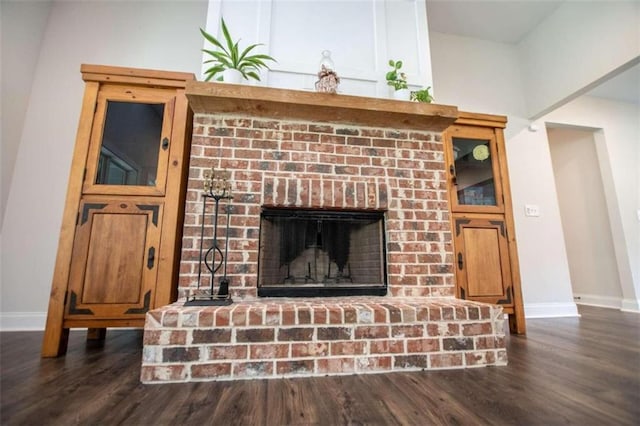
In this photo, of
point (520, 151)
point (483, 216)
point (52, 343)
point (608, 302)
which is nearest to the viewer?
point (52, 343)

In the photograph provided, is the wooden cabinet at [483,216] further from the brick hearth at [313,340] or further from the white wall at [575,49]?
the white wall at [575,49]

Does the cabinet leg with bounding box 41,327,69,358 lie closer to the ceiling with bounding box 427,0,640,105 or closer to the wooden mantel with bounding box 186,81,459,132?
the wooden mantel with bounding box 186,81,459,132

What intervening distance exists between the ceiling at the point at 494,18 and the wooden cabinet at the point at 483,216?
4.63 ft

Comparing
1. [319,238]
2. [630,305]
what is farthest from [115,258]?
[630,305]

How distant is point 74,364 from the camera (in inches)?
48.9

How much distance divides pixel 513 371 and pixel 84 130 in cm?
249

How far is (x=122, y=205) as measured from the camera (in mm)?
1487

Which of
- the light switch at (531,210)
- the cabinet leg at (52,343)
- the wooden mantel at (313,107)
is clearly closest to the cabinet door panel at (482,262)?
the wooden mantel at (313,107)

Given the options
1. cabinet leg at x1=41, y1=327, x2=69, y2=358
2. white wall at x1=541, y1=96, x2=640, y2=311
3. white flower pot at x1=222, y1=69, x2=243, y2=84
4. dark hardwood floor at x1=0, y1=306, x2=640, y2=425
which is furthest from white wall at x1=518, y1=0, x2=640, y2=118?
cabinet leg at x1=41, y1=327, x2=69, y2=358

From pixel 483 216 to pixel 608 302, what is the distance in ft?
9.29

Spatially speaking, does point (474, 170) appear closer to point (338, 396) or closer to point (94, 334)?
point (338, 396)

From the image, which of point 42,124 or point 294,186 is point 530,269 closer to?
point 294,186

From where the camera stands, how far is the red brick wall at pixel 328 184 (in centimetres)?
154

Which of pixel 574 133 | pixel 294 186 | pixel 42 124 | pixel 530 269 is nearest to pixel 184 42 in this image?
pixel 42 124
